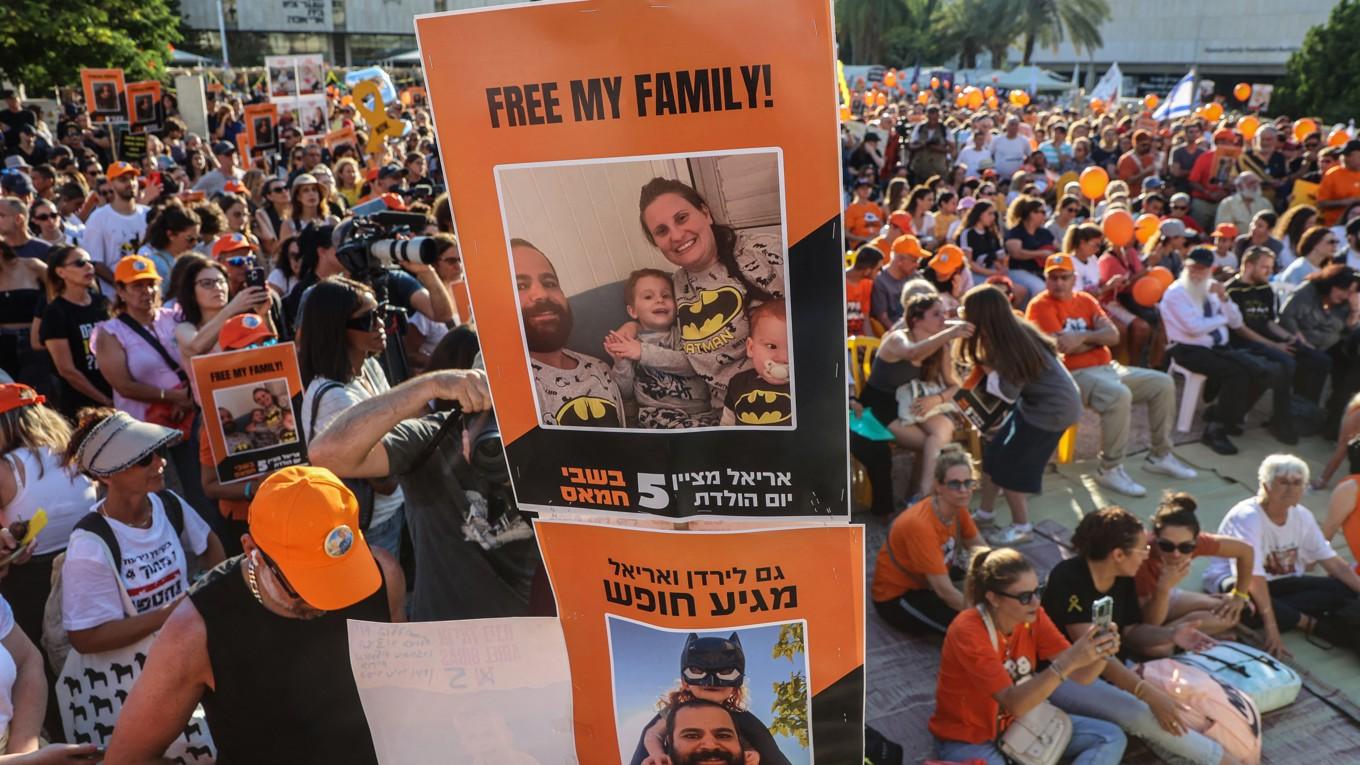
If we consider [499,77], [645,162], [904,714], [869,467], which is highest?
[499,77]

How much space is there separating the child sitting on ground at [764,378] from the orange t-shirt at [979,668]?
233 centimetres

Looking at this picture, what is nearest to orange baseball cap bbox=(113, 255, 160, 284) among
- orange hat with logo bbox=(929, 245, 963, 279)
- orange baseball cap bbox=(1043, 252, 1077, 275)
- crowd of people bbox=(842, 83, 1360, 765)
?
crowd of people bbox=(842, 83, 1360, 765)

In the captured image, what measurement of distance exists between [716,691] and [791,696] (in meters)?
0.13

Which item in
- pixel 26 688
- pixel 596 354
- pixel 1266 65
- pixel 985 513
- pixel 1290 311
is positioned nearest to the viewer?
pixel 596 354

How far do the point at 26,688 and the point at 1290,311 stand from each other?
26.7ft

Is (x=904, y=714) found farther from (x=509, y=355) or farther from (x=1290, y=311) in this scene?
(x=1290, y=311)

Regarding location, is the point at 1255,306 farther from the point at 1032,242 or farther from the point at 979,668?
the point at 979,668

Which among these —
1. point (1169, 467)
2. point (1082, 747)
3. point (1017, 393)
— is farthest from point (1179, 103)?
point (1082, 747)

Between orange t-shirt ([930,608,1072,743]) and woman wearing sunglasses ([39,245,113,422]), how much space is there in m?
4.11

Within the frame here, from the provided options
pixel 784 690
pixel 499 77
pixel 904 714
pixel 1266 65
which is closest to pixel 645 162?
pixel 499 77

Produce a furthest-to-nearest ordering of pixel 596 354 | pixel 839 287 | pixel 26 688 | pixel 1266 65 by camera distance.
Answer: pixel 1266 65
pixel 26 688
pixel 596 354
pixel 839 287

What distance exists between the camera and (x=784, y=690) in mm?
1663

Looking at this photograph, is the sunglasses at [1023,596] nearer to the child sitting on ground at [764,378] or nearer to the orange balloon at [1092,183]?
the child sitting on ground at [764,378]

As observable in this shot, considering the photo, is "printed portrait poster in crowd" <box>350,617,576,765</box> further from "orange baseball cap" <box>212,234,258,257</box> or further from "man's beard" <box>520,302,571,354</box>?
"orange baseball cap" <box>212,234,258,257</box>
